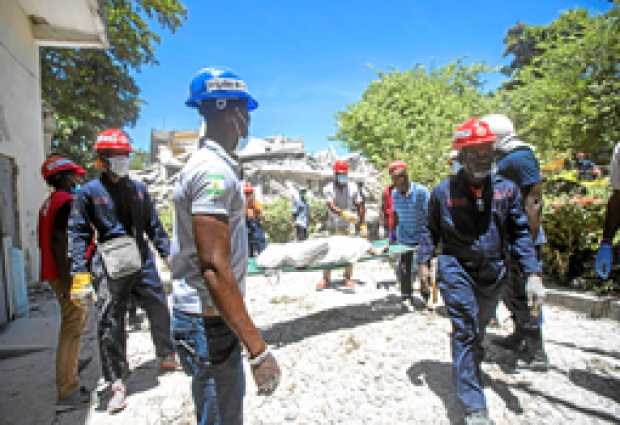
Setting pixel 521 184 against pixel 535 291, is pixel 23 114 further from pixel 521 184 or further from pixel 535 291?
pixel 535 291

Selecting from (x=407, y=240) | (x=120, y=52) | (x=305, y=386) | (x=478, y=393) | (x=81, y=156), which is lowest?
(x=305, y=386)

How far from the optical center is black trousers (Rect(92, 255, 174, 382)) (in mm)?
2770

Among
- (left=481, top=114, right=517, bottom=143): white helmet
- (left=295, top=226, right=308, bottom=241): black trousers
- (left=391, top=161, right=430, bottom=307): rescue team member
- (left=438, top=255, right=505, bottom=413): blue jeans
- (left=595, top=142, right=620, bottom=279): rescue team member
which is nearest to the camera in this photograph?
(left=438, top=255, right=505, bottom=413): blue jeans

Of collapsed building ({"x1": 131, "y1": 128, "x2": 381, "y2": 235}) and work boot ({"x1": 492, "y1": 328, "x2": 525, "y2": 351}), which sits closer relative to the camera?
work boot ({"x1": 492, "y1": 328, "x2": 525, "y2": 351})

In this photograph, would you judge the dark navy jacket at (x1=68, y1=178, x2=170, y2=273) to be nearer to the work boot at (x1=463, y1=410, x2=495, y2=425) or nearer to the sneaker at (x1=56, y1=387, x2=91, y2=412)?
the sneaker at (x1=56, y1=387, x2=91, y2=412)

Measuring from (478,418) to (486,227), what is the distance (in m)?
1.20

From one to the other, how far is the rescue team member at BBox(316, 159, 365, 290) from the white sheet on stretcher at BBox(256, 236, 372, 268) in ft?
5.26

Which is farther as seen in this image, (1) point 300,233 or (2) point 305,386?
(1) point 300,233

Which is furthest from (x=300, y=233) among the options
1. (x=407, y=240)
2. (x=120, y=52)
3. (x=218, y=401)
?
(x=120, y=52)

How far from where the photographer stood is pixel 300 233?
9062 mm

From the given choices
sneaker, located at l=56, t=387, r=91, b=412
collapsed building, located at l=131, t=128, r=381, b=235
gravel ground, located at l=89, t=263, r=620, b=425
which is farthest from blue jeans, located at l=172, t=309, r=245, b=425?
collapsed building, located at l=131, t=128, r=381, b=235

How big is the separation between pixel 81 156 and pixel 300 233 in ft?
29.3

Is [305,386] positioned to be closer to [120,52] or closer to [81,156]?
[120,52]

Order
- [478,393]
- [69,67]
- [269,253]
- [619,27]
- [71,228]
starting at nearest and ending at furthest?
[478,393], [71,228], [269,253], [619,27], [69,67]
